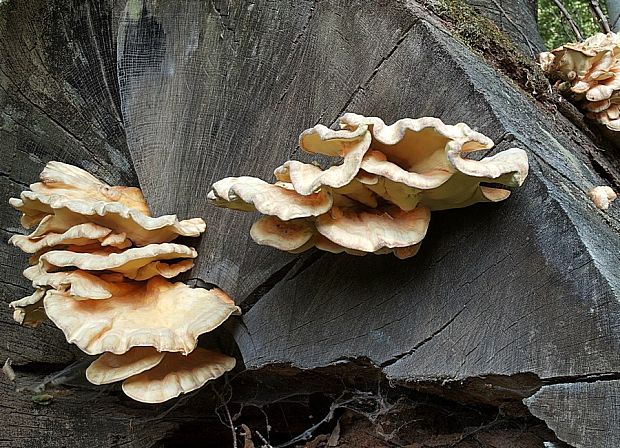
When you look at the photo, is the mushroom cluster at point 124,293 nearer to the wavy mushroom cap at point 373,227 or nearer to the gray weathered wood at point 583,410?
the wavy mushroom cap at point 373,227

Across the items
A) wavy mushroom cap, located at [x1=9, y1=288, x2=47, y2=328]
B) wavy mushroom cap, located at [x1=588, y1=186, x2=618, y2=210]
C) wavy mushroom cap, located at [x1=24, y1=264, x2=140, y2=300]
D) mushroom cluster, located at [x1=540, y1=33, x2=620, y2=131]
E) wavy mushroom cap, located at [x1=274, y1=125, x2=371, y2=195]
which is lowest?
wavy mushroom cap, located at [x1=9, y1=288, x2=47, y2=328]

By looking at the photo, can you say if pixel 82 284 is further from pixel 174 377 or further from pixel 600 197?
pixel 600 197

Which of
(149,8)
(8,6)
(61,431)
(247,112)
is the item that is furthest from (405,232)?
(8,6)

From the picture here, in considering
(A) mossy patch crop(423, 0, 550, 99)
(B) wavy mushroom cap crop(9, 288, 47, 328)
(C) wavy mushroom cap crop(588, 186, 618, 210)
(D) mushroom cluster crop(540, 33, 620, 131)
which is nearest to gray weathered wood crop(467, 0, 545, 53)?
(D) mushroom cluster crop(540, 33, 620, 131)

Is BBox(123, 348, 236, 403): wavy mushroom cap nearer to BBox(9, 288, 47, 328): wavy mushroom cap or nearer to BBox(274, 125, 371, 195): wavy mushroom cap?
BBox(9, 288, 47, 328): wavy mushroom cap

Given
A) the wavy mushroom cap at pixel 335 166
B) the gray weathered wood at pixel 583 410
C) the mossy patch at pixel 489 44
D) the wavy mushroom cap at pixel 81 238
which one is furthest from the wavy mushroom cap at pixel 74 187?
the gray weathered wood at pixel 583 410

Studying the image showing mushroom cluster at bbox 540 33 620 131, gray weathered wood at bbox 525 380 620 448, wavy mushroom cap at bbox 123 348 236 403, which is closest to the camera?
gray weathered wood at bbox 525 380 620 448
